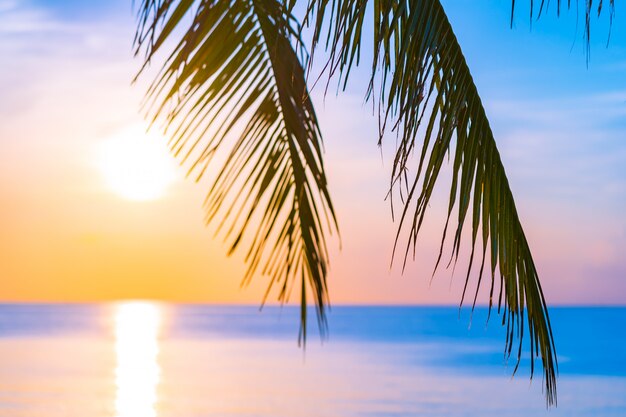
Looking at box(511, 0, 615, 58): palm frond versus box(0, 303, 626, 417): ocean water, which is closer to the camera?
box(511, 0, 615, 58): palm frond

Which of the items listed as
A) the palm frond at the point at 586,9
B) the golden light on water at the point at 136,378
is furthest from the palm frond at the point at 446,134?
the golden light on water at the point at 136,378

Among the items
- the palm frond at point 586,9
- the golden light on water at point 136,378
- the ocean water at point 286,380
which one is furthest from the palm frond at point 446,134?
the golden light on water at point 136,378

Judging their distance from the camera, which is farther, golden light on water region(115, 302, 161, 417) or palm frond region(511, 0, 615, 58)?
golden light on water region(115, 302, 161, 417)

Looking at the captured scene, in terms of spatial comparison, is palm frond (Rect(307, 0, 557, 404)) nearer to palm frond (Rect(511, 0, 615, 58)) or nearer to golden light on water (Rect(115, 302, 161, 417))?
palm frond (Rect(511, 0, 615, 58))

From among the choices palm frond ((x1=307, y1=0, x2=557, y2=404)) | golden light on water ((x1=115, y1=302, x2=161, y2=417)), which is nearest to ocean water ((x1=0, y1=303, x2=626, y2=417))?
golden light on water ((x1=115, y1=302, x2=161, y2=417))

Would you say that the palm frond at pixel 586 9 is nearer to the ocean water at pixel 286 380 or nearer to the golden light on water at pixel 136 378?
the ocean water at pixel 286 380

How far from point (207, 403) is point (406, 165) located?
16152 mm

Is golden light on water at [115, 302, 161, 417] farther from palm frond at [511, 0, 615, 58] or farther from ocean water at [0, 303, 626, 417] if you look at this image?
palm frond at [511, 0, 615, 58]

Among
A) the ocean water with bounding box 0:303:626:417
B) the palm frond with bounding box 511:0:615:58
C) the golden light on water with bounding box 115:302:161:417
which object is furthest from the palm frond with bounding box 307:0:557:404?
the golden light on water with bounding box 115:302:161:417

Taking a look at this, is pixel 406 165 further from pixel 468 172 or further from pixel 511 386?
pixel 511 386

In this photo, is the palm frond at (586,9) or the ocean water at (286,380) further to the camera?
the ocean water at (286,380)

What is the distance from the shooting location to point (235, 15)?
2416mm

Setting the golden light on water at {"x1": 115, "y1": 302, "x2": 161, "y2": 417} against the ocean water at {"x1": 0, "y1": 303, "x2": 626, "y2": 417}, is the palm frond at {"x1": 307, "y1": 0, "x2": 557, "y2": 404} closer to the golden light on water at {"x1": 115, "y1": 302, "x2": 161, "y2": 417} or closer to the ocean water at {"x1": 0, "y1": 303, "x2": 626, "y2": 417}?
the ocean water at {"x1": 0, "y1": 303, "x2": 626, "y2": 417}

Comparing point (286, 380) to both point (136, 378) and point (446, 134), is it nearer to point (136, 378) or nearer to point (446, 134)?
point (136, 378)
